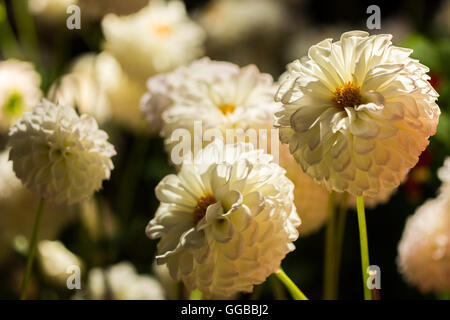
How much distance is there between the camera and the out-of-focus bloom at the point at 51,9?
693 millimetres

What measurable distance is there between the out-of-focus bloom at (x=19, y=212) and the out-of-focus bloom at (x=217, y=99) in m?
0.16

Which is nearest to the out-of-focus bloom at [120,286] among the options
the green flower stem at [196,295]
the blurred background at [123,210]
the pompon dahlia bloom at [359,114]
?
the blurred background at [123,210]

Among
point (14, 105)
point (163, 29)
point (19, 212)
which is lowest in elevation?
point (19, 212)

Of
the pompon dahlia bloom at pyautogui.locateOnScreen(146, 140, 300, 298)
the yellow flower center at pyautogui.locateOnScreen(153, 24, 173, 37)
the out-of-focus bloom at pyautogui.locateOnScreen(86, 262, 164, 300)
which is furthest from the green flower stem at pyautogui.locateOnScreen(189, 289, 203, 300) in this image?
the yellow flower center at pyautogui.locateOnScreen(153, 24, 173, 37)

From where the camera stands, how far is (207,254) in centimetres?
33

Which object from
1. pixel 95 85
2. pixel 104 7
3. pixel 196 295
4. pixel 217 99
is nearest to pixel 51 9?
pixel 95 85

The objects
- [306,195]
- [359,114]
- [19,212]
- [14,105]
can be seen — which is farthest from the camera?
[14,105]

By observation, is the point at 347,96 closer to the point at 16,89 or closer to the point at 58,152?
the point at 58,152

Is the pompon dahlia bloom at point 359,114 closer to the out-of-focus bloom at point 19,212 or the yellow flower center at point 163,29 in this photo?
the out-of-focus bloom at point 19,212

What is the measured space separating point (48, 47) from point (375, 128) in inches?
40.0

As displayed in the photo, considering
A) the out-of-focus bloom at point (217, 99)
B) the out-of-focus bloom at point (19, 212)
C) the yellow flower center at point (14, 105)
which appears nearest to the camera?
the out-of-focus bloom at point (217, 99)

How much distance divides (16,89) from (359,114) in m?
0.48

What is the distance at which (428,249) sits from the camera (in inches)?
18.7

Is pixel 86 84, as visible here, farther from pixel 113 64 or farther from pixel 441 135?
pixel 441 135
